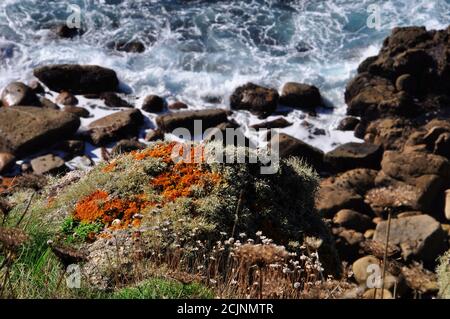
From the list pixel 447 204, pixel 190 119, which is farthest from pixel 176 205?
pixel 190 119

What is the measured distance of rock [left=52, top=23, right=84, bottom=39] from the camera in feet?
76.4

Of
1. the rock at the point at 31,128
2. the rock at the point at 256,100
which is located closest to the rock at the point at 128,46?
the rock at the point at 256,100

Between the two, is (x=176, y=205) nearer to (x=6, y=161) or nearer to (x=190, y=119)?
(x=6, y=161)

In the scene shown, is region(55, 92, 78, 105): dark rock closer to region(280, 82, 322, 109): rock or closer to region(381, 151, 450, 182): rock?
region(280, 82, 322, 109): rock

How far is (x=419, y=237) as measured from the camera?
1375cm

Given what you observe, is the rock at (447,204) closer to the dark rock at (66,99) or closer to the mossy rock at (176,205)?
the mossy rock at (176,205)

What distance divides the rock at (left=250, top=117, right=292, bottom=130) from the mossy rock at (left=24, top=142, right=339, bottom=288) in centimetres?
986

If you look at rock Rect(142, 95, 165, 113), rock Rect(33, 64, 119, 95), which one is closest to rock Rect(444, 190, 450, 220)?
rock Rect(142, 95, 165, 113)

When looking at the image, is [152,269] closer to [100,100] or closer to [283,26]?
[100,100]

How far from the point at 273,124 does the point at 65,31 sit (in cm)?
907

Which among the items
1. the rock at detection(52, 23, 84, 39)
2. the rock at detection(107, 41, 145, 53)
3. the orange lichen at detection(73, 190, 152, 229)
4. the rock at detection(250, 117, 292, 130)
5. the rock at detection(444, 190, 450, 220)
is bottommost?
the rock at detection(444, 190, 450, 220)

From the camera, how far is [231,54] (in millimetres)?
22750
